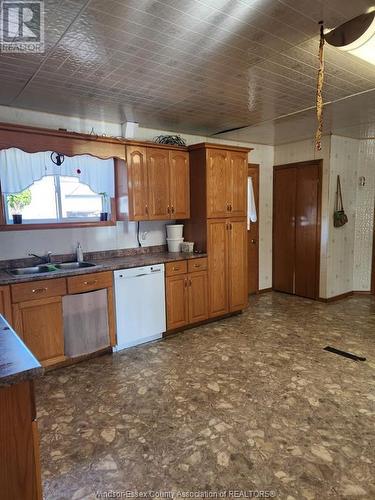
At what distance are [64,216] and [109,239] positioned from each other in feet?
1.88

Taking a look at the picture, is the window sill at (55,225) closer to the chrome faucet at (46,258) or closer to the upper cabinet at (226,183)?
the chrome faucet at (46,258)

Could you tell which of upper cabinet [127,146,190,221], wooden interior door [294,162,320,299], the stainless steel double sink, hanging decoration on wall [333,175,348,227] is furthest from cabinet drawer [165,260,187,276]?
hanging decoration on wall [333,175,348,227]

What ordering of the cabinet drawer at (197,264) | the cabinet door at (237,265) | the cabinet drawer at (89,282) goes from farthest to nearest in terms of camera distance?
1. the cabinet door at (237,265)
2. the cabinet drawer at (197,264)
3. the cabinet drawer at (89,282)

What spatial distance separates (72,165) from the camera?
11.4 feet

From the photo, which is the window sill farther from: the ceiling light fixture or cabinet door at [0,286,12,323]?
the ceiling light fixture

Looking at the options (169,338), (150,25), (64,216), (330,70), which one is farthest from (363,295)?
(150,25)

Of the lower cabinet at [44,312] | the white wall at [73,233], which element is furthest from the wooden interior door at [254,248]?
the lower cabinet at [44,312]

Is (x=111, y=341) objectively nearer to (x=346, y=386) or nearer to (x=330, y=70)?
(x=346, y=386)

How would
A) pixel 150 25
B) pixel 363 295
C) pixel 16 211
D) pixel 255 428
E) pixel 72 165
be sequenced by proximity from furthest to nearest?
pixel 363 295 < pixel 72 165 < pixel 16 211 < pixel 255 428 < pixel 150 25

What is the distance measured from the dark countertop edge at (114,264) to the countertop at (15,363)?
151 centimetres

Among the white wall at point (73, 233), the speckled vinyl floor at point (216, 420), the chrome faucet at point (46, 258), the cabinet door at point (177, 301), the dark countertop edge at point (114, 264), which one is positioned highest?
the white wall at point (73, 233)

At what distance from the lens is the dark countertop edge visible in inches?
108

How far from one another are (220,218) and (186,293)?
1.03m

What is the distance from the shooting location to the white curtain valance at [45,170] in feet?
10.1
